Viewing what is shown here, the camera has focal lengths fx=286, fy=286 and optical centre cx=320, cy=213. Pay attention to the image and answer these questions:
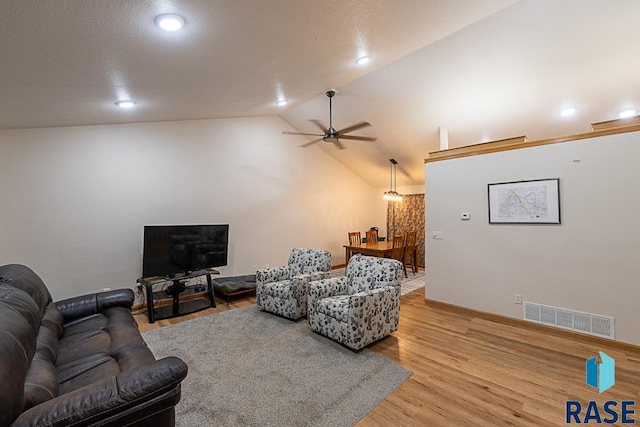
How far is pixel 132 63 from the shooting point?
7.18 feet

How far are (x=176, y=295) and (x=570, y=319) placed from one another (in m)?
5.05

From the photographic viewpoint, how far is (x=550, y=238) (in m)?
3.44

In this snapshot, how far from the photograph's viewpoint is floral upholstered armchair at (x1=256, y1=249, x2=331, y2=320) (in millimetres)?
3787

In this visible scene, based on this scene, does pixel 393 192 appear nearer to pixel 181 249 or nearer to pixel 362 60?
pixel 362 60

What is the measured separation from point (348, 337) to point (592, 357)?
239 cm

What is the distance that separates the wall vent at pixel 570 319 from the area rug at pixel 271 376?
82.5 inches

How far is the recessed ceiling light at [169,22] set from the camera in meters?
1.68

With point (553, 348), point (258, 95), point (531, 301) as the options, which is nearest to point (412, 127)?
point (258, 95)

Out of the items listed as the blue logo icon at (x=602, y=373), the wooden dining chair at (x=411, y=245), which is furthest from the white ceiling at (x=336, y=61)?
the blue logo icon at (x=602, y=373)

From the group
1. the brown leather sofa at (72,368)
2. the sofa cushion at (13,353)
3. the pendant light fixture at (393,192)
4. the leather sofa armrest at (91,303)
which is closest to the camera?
the sofa cushion at (13,353)

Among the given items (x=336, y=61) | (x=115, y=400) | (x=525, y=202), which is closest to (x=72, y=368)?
(x=115, y=400)

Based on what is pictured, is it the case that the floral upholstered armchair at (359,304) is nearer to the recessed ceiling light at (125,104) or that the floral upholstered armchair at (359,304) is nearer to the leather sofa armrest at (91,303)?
the leather sofa armrest at (91,303)

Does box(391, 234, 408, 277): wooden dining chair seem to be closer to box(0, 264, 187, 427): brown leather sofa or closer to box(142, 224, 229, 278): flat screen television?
box(142, 224, 229, 278): flat screen television

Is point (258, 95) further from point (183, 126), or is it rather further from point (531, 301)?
point (531, 301)
